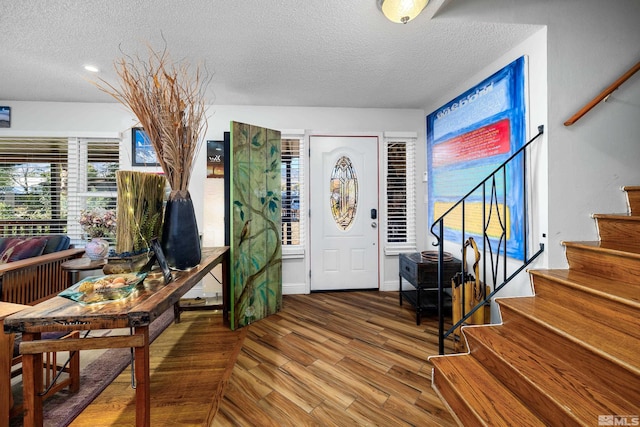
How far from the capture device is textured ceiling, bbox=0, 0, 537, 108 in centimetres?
162

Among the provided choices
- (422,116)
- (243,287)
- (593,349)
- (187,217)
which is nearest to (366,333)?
(243,287)

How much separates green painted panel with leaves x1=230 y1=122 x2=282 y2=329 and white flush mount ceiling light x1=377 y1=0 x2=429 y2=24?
1.53 m

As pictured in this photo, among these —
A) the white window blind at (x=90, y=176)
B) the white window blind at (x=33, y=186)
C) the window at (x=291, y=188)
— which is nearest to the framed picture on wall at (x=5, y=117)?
the white window blind at (x=33, y=186)

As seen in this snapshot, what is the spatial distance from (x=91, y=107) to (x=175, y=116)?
2.81 m

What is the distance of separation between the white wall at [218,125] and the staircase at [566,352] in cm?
177

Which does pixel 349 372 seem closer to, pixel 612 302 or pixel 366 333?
pixel 366 333

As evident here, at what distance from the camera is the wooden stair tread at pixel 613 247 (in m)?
1.44

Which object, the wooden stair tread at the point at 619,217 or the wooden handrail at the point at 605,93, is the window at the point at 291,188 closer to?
the wooden handrail at the point at 605,93

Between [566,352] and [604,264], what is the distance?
0.74 meters

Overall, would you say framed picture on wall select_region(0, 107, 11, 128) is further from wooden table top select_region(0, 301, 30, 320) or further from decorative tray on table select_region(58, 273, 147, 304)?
decorative tray on table select_region(58, 273, 147, 304)

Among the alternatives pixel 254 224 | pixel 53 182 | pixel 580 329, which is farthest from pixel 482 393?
pixel 53 182

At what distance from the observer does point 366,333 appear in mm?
2270

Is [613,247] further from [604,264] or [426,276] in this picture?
[426,276]

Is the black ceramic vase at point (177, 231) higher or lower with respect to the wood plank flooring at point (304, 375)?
higher
